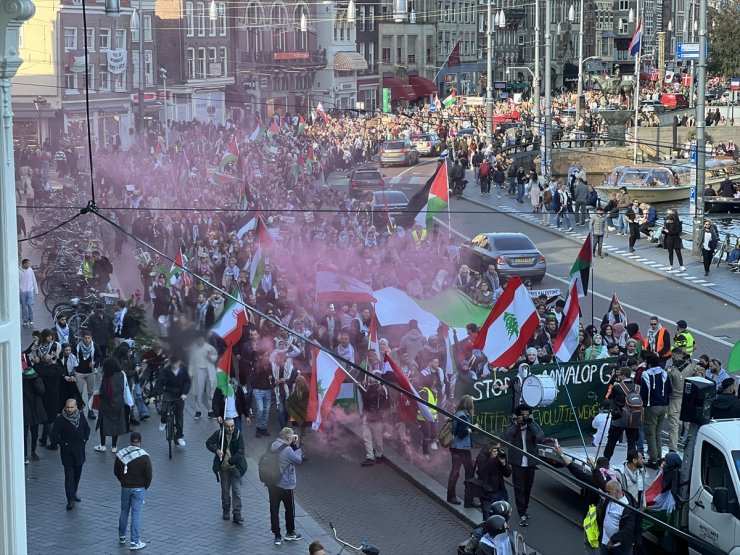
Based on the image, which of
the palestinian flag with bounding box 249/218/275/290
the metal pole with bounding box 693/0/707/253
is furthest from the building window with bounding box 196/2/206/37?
the palestinian flag with bounding box 249/218/275/290

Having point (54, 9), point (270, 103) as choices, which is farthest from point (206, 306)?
point (270, 103)

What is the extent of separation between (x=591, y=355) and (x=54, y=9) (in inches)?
1655

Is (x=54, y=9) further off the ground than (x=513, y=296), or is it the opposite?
(x=54, y=9)

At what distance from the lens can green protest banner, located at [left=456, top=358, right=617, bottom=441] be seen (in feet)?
54.3

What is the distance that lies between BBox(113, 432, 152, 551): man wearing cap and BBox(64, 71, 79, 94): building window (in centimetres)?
4464

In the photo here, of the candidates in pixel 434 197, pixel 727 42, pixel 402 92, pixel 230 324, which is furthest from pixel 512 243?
pixel 727 42

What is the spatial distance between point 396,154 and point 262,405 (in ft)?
131

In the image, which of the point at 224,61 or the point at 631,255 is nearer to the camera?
the point at 631,255

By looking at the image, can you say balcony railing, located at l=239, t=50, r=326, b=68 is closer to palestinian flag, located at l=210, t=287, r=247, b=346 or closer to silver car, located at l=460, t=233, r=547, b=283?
silver car, located at l=460, t=233, r=547, b=283

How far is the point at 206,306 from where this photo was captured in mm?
21609

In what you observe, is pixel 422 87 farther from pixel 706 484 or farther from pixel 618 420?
pixel 706 484

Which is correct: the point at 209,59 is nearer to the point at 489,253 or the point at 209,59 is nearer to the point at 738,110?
the point at 738,110

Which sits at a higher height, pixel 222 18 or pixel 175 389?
pixel 222 18

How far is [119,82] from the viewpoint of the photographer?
6009cm
